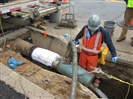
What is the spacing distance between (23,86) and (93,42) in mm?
1960

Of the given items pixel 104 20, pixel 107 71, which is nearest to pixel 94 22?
pixel 107 71

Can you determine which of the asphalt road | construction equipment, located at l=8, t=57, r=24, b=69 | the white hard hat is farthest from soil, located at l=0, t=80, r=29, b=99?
the asphalt road

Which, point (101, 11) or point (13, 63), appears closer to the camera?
point (13, 63)

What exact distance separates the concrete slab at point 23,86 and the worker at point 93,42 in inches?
69.3

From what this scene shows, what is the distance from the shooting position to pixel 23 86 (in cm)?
288

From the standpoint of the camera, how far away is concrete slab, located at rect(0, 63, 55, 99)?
2703 mm

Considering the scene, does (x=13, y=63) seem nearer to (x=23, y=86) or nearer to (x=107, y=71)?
(x=23, y=86)

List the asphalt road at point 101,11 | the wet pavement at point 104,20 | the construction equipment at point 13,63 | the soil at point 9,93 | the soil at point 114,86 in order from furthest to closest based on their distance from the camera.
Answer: the asphalt road at point 101,11 → the soil at point 114,86 → the wet pavement at point 104,20 → the construction equipment at point 13,63 → the soil at point 9,93

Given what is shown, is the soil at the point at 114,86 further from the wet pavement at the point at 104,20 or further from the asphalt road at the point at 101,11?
A: the asphalt road at the point at 101,11

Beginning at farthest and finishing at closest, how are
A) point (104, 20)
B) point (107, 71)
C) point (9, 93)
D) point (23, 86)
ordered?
1. point (104, 20)
2. point (107, 71)
3. point (23, 86)
4. point (9, 93)

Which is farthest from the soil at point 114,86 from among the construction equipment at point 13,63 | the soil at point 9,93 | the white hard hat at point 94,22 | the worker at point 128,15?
the soil at point 9,93

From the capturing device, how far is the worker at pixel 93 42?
380cm

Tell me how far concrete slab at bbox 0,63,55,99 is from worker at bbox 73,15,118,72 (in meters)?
1.76

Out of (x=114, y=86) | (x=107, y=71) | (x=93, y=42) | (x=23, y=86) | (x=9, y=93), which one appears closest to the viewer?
(x=9, y=93)
